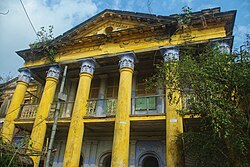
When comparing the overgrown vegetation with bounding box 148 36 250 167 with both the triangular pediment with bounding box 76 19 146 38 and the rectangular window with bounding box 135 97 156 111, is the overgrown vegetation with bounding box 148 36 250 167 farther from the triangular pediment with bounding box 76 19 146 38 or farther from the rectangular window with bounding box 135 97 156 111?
the triangular pediment with bounding box 76 19 146 38

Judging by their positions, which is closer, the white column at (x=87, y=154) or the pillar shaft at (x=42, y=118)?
the pillar shaft at (x=42, y=118)

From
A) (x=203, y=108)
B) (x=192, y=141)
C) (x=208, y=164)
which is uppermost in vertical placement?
(x=203, y=108)

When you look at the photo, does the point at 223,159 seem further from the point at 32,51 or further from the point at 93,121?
the point at 32,51

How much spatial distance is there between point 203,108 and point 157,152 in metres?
5.06

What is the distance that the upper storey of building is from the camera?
Result: 9109mm

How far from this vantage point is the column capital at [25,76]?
1183 cm

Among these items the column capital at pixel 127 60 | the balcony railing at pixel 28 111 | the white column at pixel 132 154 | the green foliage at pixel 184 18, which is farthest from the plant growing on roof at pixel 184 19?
the balcony railing at pixel 28 111

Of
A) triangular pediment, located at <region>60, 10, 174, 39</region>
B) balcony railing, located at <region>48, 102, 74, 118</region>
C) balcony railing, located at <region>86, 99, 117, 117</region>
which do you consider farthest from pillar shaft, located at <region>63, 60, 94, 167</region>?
triangular pediment, located at <region>60, 10, 174, 39</region>

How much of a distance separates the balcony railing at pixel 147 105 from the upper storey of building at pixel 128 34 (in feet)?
7.32

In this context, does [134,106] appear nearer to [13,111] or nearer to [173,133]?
[173,133]

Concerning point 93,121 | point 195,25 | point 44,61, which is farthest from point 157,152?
point 44,61

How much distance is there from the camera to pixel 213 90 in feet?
17.8

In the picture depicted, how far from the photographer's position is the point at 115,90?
38.8 ft

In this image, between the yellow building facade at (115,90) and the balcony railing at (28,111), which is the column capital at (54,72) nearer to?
the yellow building facade at (115,90)
